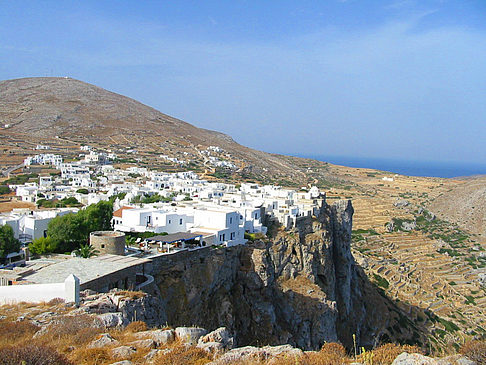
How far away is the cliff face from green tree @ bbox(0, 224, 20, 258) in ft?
22.2

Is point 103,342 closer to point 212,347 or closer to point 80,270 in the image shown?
point 212,347

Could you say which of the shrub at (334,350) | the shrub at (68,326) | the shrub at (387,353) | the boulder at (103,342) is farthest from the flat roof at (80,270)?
the shrub at (387,353)

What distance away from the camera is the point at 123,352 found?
7.25m

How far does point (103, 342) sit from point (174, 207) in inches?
855

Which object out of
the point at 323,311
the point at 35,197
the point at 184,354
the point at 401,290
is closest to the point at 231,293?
the point at 323,311

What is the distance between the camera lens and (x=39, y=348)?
20.7 ft

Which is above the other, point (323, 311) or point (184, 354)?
point (184, 354)

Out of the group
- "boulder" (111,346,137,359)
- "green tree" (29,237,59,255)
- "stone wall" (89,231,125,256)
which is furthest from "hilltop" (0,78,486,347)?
"boulder" (111,346,137,359)

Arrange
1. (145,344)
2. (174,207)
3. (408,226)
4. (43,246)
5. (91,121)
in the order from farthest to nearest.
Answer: (91,121) < (408,226) < (174,207) < (43,246) < (145,344)

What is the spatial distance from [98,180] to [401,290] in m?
36.4

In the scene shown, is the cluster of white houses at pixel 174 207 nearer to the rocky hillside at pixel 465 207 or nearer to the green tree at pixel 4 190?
the green tree at pixel 4 190

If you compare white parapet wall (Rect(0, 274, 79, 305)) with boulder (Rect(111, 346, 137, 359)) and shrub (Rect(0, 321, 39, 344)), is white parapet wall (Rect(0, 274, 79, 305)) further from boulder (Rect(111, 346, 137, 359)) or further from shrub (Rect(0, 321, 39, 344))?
boulder (Rect(111, 346, 137, 359))

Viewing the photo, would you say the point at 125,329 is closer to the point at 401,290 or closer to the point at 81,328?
the point at 81,328

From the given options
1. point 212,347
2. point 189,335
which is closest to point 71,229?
point 189,335
